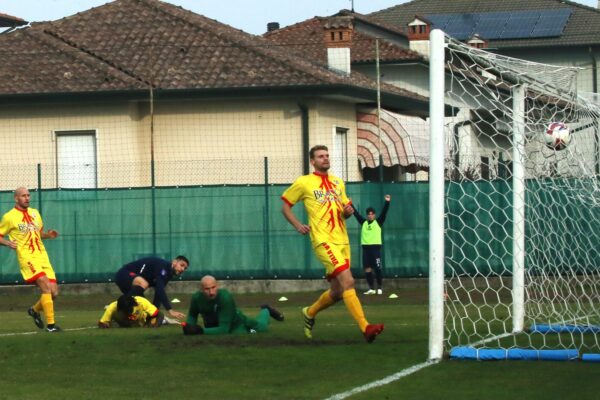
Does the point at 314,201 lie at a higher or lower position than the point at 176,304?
higher

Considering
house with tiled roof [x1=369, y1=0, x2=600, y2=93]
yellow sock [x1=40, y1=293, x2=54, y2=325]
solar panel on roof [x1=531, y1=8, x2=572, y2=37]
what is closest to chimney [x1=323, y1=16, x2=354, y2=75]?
house with tiled roof [x1=369, y1=0, x2=600, y2=93]

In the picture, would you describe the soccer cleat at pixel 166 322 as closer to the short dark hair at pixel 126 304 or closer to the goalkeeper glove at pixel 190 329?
the short dark hair at pixel 126 304

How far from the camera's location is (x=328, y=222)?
597 inches

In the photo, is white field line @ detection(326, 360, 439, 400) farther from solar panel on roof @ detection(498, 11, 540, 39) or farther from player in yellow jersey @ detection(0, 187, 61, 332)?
solar panel on roof @ detection(498, 11, 540, 39)

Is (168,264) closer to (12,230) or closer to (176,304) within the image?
(12,230)

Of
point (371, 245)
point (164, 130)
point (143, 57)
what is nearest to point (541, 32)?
point (143, 57)

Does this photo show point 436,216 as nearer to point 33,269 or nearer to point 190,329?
point 190,329

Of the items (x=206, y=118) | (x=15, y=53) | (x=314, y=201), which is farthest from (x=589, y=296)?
(x=15, y=53)

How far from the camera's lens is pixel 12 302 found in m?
30.3

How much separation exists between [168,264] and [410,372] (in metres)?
7.12

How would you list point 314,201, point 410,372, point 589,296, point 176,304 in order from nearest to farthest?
1. point 410,372
2. point 314,201
3. point 589,296
4. point 176,304

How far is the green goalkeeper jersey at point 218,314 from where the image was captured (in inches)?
642

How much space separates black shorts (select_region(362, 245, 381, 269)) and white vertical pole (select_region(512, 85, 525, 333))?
13.0 meters

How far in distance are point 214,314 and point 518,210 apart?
12.0ft
